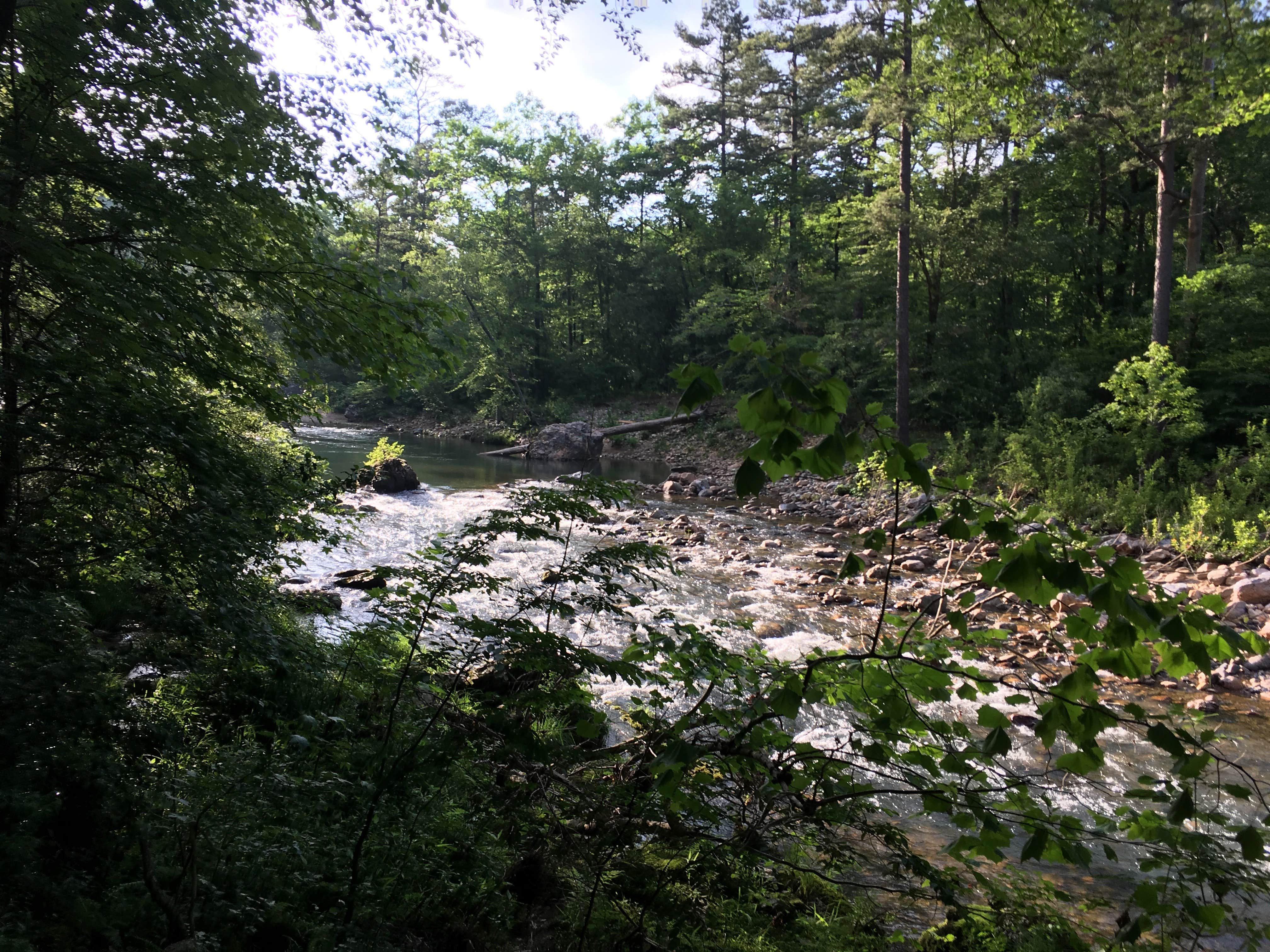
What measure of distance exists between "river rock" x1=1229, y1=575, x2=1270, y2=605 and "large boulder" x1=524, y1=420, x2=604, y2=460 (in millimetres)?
17685

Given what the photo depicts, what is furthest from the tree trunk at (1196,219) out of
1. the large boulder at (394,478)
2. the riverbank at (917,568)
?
the large boulder at (394,478)

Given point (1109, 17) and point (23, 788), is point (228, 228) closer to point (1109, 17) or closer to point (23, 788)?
point (23, 788)

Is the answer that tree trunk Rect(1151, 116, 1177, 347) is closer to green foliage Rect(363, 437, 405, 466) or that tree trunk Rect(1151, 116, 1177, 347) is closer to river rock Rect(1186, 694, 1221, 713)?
river rock Rect(1186, 694, 1221, 713)

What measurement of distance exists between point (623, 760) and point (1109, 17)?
13536 mm

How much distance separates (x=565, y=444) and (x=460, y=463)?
12.1ft

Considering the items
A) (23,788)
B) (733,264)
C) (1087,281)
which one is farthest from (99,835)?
(733,264)

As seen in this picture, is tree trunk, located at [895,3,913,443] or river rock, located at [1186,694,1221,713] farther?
tree trunk, located at [895,3,913,443]

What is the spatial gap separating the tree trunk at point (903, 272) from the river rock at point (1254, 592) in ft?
27.8

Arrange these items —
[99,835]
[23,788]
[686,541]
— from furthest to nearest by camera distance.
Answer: [686,541] < [99,835] < [23,788]

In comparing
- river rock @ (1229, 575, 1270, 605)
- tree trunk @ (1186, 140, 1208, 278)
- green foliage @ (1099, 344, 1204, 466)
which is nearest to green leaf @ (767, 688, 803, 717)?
river rock @ (1229, 575, 1270, 605)

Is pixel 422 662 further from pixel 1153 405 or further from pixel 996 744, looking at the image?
pixel 1153 405

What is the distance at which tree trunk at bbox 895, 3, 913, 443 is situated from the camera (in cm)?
1594

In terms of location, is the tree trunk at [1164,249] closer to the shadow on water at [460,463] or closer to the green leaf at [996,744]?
the shadow on water at [460,463]

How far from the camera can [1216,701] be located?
5922 mm
